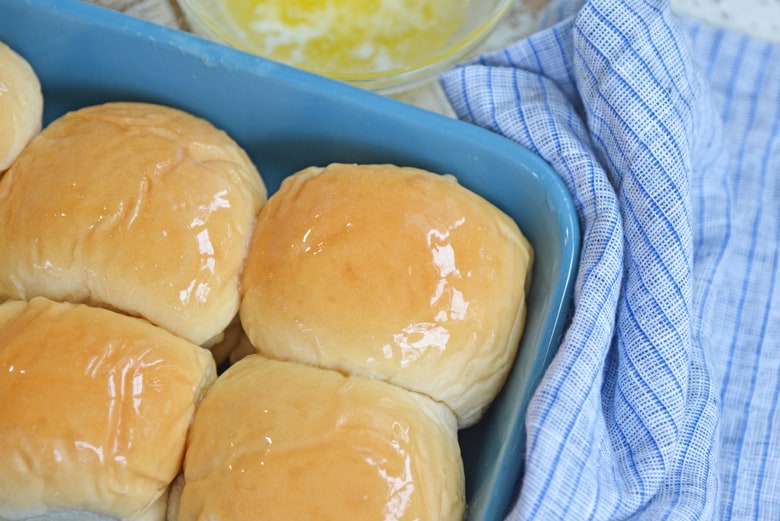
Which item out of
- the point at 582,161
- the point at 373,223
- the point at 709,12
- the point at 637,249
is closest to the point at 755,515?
the point at 637,249

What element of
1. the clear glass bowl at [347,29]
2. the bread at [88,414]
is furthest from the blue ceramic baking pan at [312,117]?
the bread at [88,414]

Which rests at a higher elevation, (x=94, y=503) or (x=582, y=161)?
(x=582, y=161)

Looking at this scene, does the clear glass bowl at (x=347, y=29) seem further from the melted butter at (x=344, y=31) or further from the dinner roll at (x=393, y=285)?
the dinner roll at (x=393, y=285)

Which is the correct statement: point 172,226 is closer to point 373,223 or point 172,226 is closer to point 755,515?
point 373,223

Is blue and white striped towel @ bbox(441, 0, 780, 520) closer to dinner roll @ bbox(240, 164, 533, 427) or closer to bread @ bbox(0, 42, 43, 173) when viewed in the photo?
dinner roll @ bbox(240, 164, 533, 427)

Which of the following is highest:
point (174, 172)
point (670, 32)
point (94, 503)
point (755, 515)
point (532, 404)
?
point (670, 32)
